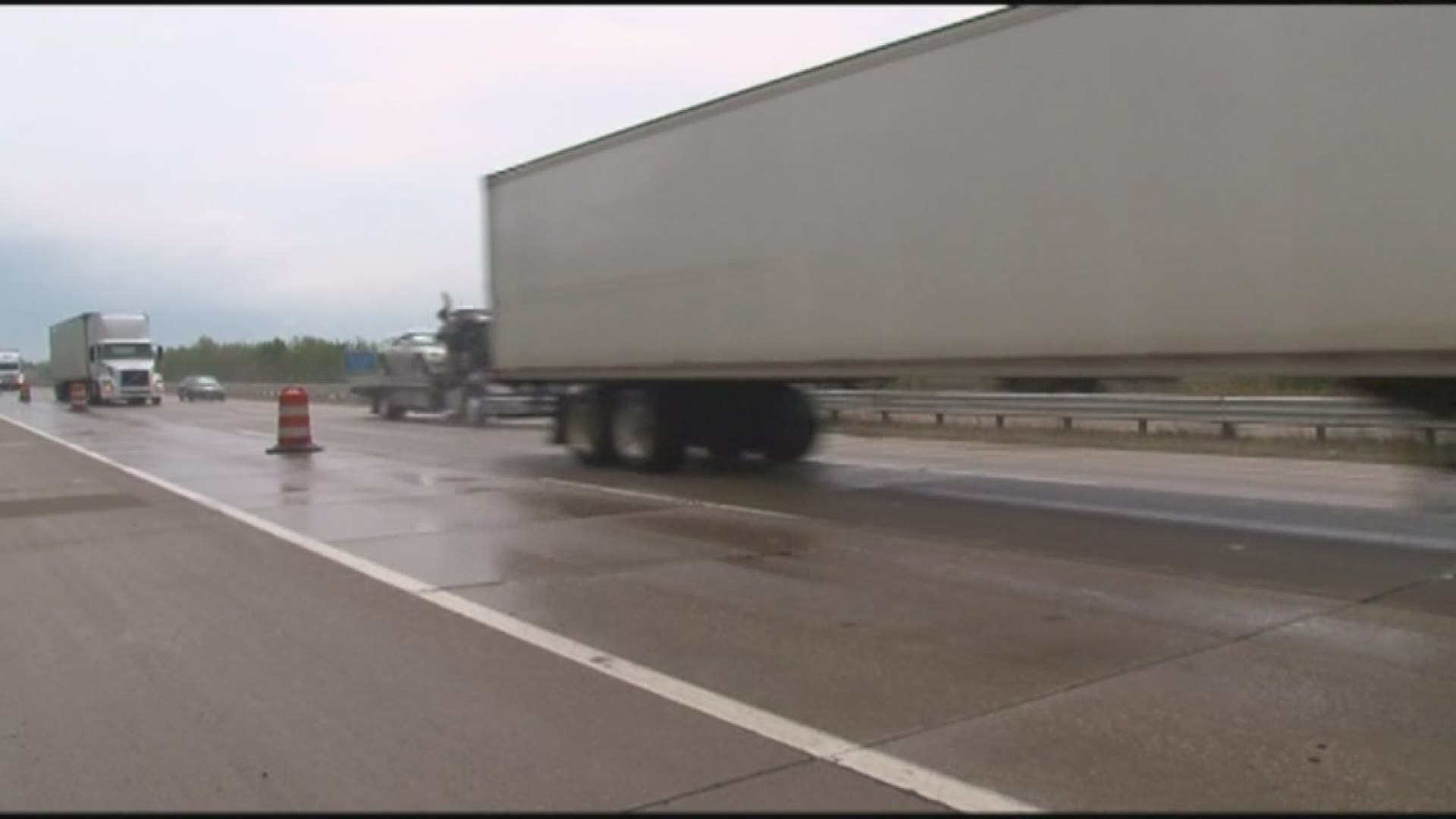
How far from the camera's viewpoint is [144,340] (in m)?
44.9

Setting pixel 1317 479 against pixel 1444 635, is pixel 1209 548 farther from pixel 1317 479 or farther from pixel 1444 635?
pixel 1317 479

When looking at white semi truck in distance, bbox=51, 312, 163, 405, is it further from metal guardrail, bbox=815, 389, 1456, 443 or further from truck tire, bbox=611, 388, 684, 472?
truck tire, bbox=611, 388, 684, 472

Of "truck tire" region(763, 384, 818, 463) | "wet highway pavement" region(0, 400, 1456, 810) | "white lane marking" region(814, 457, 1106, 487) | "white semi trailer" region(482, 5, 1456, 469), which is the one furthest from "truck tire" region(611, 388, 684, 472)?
"white lane marking" region(814, 457, 1106, 487)

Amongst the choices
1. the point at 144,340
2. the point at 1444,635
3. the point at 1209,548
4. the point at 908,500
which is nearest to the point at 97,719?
the point at 1444,635

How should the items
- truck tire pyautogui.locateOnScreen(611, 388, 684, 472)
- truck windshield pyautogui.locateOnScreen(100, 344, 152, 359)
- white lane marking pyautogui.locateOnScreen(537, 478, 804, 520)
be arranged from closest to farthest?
white lane marking pyautogui.locateOnScreen(537, 478, 804, 520) → truck tire pyautogui.locateOnScreen(611, 388, 684, 472) → truck windshield pyautogui.locateOnScreen(100, 344, 152, 359)

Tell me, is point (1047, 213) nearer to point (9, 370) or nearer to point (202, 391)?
point (202, 391)

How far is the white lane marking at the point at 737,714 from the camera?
3994 mm

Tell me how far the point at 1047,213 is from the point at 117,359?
4325 centimetres

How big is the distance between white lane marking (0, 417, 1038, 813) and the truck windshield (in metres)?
41.0

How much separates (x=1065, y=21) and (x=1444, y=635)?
201 inches

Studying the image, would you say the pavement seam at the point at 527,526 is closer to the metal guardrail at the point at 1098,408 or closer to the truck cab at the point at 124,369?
the metal guardrail at the point at 1098,408

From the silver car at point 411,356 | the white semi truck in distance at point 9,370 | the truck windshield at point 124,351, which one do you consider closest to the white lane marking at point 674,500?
the silver car at point 411,356

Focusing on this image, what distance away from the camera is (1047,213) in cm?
906

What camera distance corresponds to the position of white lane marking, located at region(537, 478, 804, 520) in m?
10.8
